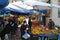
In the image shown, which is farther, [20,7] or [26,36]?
[20,7]

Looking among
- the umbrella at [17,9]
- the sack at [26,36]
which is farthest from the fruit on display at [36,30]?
the umbrella at [17,9]

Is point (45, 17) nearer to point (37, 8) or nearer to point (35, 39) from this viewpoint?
point (37, 8)

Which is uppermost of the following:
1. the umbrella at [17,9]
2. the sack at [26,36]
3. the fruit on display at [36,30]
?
the umbrella at [17,9]

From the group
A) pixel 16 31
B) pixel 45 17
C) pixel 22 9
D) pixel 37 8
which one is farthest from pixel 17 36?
pixel 45 17

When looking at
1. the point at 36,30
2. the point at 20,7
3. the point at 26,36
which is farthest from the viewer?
the point at 20,7

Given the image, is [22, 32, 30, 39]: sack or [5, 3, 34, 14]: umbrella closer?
[22, 32, 30, 39]: sack

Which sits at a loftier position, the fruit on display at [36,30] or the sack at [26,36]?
the fruit on display at [36,30]

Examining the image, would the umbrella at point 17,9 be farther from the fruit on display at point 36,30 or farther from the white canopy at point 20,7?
the fruit on display at point 36,30

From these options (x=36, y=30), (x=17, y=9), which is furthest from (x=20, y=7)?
(x=36, y=30)

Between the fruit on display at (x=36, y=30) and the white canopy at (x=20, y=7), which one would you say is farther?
the white canopy at (x=20, y=7)

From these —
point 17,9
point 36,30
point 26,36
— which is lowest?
point 26,36

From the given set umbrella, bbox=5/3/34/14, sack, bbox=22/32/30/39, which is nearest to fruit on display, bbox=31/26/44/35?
sack, bbox=22/32/30/39

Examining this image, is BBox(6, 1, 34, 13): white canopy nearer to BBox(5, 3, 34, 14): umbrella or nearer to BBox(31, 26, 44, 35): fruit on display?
BBox(5, 3, 34, 14): umbrella

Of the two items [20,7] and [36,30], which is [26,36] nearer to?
[36,30]
